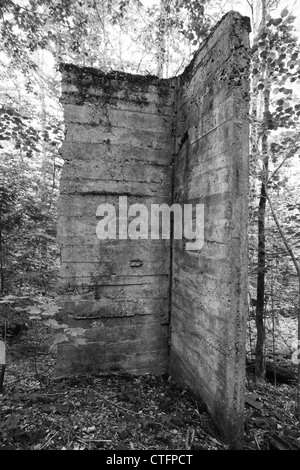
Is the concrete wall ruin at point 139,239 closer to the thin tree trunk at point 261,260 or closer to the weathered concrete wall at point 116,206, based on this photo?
the weathered concrete wall at point 116,206

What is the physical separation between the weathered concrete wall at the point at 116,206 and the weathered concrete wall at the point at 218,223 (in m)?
0.48

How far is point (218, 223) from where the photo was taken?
2521mm

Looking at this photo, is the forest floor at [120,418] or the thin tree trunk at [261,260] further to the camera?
the thin tree trunk at [261,260]

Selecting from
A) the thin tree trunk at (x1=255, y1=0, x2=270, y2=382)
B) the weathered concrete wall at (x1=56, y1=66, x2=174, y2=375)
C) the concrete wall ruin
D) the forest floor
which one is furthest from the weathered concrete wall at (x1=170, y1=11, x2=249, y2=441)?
the thin tree trunk at (x1=255, y1=0, x2=270, y2=382)

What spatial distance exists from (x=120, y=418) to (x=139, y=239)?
198cm

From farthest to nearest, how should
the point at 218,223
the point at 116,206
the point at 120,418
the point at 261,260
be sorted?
1. the point at 261,260
2. the point at 116,206
3. the point at 120,418
4. the point at 218,223

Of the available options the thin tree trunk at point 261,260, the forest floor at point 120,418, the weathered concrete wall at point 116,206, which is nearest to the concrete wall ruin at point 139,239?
the weathered concrete wall at point 116,206

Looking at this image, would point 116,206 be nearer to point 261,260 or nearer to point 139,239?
point 139,239

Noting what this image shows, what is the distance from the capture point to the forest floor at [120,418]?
7.68ft

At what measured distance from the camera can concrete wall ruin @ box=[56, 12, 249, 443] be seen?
9.55 feet

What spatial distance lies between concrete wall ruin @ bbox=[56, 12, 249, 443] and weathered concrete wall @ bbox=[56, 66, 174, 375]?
0.04 ft

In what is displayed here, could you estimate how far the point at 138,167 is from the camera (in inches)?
141

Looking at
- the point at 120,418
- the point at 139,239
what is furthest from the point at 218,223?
the point at 120,418
